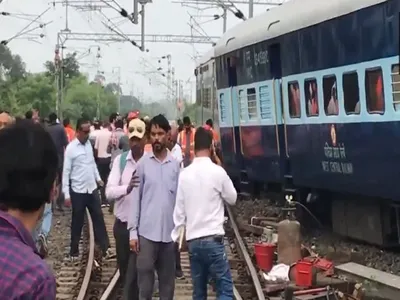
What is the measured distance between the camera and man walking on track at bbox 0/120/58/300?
8.13 feet

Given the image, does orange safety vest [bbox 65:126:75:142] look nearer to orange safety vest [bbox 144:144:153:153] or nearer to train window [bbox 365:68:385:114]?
train window [bbox 365:68:385:114]

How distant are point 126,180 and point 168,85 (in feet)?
269

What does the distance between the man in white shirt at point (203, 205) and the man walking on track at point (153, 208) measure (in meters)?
0.15

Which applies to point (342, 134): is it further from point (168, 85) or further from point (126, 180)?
point (168, 85)

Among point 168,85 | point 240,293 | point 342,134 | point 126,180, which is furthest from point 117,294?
point 168,85

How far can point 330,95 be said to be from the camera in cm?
1424

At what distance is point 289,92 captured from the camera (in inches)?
644

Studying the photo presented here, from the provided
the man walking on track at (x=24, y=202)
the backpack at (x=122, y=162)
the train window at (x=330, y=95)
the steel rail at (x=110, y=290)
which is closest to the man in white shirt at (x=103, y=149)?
the train window at (x=330, y=95)

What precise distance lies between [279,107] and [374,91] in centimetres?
456

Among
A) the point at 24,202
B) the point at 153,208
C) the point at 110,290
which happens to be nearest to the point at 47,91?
the point at 110,290

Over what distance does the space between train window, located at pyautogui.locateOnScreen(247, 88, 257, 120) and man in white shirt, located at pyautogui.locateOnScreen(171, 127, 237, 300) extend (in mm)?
10650

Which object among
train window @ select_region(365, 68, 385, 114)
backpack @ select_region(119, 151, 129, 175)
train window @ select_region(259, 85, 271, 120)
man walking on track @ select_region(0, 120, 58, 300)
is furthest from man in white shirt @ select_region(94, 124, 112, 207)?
man walking on track @ select_region(0, 120, 58, 300)

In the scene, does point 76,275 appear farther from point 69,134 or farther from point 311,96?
point 69,134

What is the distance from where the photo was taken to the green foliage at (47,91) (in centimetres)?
6800
